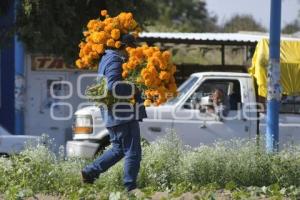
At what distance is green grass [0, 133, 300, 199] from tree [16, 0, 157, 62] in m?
6.20

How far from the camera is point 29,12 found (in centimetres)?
1331

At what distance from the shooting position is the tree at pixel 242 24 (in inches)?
1114

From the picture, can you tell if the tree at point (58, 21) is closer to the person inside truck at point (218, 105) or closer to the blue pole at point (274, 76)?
the person inside truck at point (218, 105)

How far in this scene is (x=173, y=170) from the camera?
7328 millimetres

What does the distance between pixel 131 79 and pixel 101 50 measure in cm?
51

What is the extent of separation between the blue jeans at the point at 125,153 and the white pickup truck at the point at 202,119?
3186 millimetres

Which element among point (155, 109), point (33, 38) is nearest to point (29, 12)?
point (33, 38)

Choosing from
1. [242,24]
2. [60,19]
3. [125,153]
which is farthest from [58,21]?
[242,24]

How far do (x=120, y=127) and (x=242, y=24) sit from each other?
23638mm

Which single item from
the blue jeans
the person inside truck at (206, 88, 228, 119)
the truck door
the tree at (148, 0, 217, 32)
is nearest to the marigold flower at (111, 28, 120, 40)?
the blue jeans

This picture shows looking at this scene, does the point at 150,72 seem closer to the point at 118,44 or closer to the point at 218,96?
the point at 118,44

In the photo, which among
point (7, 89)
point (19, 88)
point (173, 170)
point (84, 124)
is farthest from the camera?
point (7, 89)

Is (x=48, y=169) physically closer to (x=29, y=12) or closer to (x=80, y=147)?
(x=80, y=147)

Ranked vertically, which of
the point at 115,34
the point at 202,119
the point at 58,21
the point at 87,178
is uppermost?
the point at 58,21
